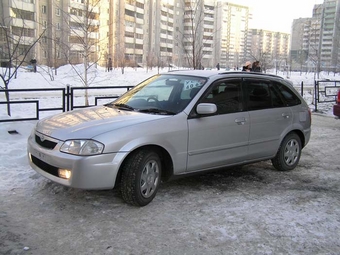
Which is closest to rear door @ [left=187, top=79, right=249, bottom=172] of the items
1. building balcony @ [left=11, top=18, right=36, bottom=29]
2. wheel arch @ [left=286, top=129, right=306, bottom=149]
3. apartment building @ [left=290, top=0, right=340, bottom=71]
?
wheel arch @ [left=286, top=129, right=306, bottom=149]

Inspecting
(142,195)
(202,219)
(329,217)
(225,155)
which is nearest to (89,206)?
(142,195)

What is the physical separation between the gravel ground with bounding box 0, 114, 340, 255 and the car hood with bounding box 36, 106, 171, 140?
0.88 m

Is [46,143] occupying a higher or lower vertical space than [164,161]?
higher

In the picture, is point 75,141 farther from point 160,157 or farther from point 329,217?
point 329,217

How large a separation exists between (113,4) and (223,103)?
71540mm

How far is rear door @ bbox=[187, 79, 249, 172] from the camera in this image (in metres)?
4.66

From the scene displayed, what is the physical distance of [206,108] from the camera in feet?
15.0

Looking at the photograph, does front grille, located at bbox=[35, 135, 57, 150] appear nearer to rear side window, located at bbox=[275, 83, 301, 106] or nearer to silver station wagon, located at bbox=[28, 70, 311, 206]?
silver station wagon, located at bbox=[28, 70, 311, 206]

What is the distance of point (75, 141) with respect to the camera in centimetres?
392

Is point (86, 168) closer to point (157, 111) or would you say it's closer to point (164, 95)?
point (157, 111)

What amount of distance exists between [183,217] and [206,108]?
1.39m

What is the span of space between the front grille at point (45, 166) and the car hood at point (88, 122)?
34 centimetres

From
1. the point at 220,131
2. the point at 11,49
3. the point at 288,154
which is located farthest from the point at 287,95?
the point at 11,49

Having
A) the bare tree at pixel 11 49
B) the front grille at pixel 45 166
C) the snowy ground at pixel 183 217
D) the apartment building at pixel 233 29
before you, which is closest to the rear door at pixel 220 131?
the snowy ground at pixel 183 217
